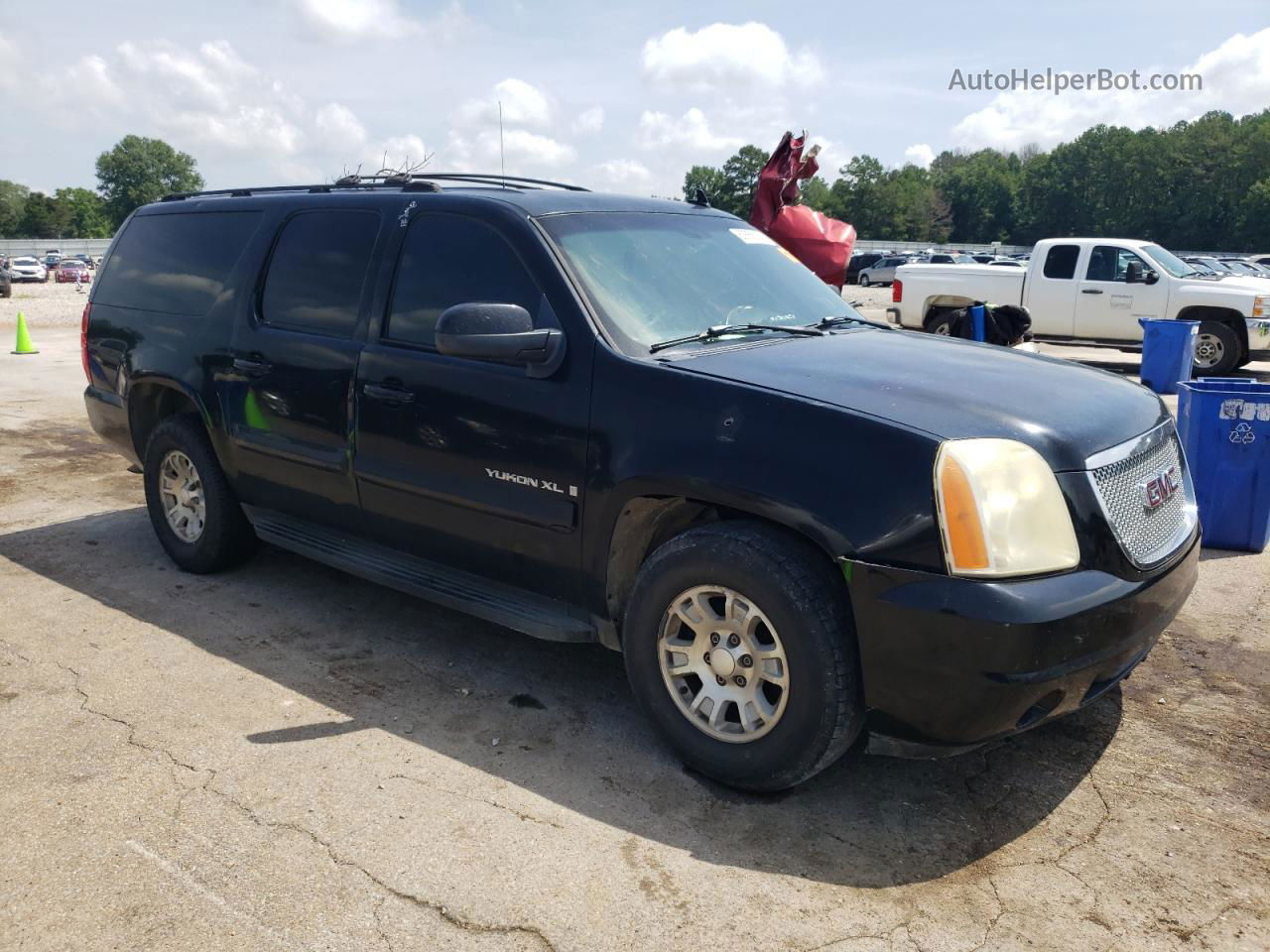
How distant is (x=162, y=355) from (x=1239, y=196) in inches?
3959

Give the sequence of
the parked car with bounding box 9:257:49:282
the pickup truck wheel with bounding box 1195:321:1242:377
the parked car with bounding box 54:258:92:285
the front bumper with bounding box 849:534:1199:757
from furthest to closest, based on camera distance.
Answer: the parked car with bounding box 54:258:92:285 < the parked car with bounding box 9:257:49:282 < the pickup truck wheel with bounding box 1195:321:1242:377 < the front bumper with bounding box 849:534:1199:757

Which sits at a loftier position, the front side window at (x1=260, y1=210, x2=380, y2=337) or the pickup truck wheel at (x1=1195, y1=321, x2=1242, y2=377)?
the front side window at (x1=260, y1=210, x2=380, y2=337)

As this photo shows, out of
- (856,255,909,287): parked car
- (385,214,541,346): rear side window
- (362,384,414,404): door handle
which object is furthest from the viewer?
(856,255,909,287): parked car

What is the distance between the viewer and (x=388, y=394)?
4.02 meters

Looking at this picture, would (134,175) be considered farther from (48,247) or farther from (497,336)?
(497,336)

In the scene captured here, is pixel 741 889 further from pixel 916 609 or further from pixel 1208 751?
pixel 1208 751

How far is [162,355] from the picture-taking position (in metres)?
5.14

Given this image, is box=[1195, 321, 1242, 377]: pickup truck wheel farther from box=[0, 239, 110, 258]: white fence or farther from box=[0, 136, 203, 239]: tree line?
box=[0, 136, 203, 239]: tree line

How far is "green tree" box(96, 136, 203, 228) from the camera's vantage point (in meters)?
132

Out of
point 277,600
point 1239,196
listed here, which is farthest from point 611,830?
point 1239,196

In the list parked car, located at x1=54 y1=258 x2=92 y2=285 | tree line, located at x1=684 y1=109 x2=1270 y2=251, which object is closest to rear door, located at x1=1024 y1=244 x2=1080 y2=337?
parked car, located at x1=54 y1=258 x2=92 y2=285

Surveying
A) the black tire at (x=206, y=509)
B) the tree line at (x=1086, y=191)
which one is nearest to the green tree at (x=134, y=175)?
the tree line at (x=1086, y=191)

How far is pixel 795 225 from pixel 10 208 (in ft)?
437

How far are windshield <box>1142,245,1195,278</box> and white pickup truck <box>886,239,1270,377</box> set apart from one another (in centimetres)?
2
